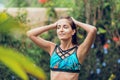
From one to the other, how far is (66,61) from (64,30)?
0.28 metres

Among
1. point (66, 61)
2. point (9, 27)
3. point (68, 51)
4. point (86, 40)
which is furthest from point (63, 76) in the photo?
point (9, 27)

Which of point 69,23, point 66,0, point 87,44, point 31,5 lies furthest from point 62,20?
point 31,5

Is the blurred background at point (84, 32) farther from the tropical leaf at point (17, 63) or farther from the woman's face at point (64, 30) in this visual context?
the tropical leaf at point (17, 63)

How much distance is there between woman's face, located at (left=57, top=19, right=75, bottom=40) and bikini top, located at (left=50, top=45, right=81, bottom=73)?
0.40 ft

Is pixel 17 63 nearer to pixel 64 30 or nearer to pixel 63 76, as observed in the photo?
pixel 63 76

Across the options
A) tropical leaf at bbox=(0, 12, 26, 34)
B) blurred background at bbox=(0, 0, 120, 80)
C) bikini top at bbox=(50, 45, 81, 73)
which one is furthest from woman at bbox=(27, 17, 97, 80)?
tropical leaf at bbox=(0, 12, 26, 34)

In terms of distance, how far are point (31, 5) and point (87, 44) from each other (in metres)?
4.89

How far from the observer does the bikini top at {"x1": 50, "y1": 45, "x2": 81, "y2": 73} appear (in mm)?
3883

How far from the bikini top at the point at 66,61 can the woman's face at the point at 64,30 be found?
0.12 meters

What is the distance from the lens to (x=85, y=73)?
646cm

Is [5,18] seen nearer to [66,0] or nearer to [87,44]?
[87,44]

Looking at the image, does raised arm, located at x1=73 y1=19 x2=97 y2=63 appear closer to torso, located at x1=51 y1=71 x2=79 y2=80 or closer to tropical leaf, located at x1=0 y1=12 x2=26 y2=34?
torso, located at x1=51 y1=71 x2=79 y2=80

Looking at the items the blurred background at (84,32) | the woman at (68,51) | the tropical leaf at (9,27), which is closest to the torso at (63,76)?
the woman at (68,51)

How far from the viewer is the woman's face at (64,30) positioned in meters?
3.93
